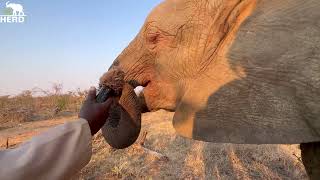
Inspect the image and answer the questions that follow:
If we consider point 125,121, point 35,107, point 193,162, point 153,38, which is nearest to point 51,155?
point 125,121

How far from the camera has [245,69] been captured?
6.27 ft

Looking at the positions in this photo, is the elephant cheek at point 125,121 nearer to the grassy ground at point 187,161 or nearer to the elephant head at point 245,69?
the elephant head at point 245,69

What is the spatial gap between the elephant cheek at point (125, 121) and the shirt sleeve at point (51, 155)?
111 cm

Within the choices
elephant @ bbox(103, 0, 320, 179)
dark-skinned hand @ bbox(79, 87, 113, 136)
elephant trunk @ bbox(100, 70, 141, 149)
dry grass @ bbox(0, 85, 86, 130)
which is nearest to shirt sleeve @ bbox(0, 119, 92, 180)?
dark-skinned hand @ bbox(79, 87, 113, 136)

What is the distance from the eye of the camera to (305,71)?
1691 millimetres

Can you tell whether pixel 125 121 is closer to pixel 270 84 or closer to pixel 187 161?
pixel 270 84

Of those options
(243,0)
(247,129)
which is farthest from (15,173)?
(243,0)

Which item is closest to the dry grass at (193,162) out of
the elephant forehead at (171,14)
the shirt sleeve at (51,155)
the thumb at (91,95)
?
the elephant forehead at (171,14)

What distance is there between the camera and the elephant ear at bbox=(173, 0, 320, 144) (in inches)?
66.3

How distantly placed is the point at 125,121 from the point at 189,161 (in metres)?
3.34

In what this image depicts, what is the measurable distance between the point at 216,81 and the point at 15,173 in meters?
1.05

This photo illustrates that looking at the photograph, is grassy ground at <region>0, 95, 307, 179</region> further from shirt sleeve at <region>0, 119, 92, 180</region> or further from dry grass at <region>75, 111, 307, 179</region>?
shirt sleeve at <region>0, 119, 92, 180</region>

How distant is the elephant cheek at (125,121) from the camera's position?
2908mm

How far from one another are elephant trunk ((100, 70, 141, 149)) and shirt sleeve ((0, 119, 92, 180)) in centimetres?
110
